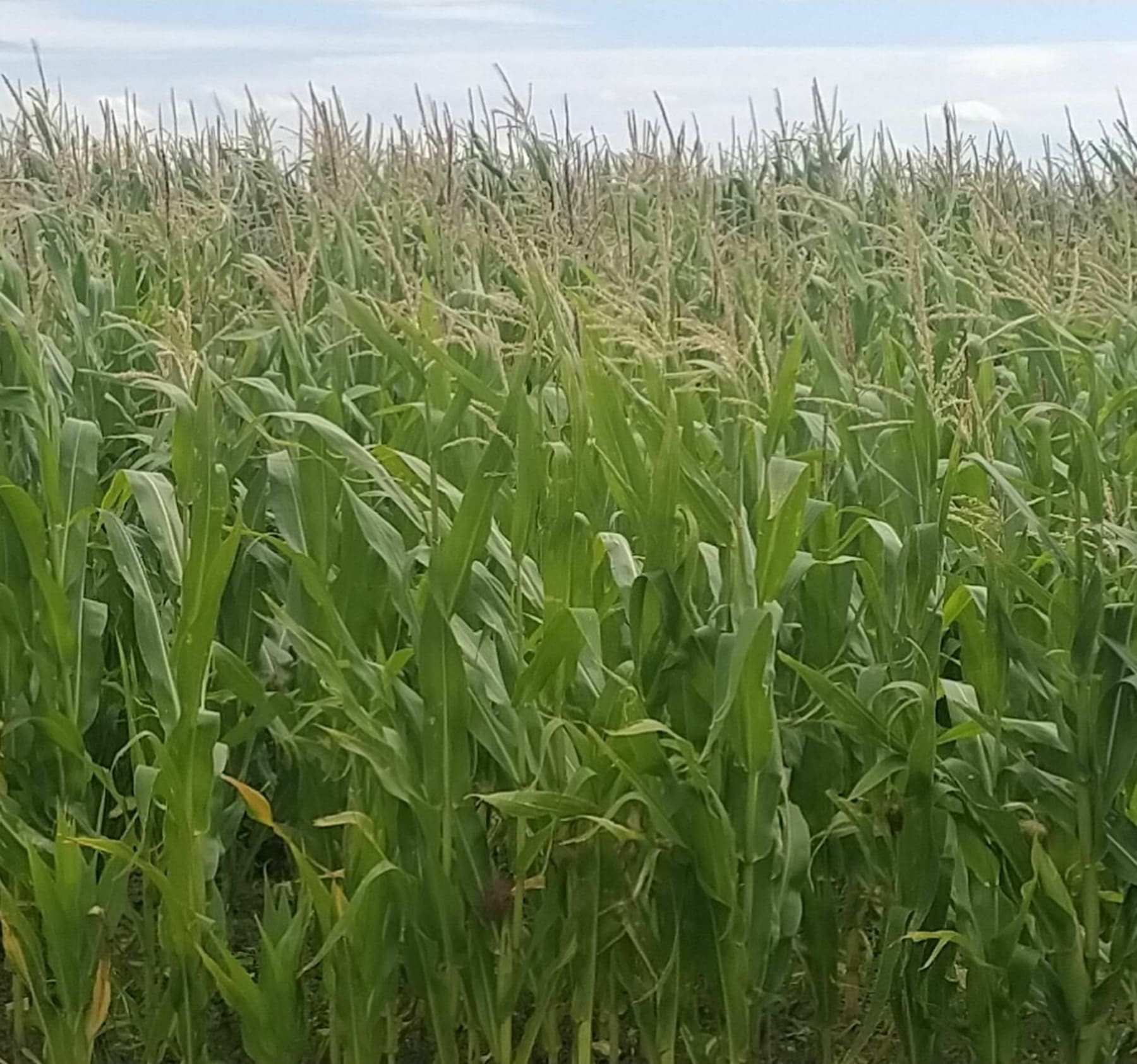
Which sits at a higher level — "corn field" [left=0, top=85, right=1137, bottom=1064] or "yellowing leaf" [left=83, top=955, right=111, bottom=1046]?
"corn field" [left=0, top=85, right=1137, bottom=1064]

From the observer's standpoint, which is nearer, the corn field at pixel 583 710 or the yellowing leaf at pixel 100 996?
the corn field at pixel 583 710

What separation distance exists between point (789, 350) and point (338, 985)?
1255 mm

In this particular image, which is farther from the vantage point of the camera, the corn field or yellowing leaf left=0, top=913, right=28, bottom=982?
yellowing leaf left=0, top=913, right=28, bottom=982

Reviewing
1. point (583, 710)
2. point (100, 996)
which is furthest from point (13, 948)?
point (583, 710)

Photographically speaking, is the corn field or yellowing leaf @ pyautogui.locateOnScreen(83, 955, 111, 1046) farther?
yellowing leaf @ pyautogui.locateOnScreen(83, 955, 111, 1046)

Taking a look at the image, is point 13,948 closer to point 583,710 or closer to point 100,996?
point 100,996

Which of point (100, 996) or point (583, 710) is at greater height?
point (583, 710)

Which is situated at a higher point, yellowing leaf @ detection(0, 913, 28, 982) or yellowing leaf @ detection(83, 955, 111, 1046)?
yellowing leaf @ detection(0, 913, 28, 982)

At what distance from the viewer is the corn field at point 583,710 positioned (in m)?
2.11

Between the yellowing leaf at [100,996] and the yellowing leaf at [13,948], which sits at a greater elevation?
the yellowing leaf at [13,948]

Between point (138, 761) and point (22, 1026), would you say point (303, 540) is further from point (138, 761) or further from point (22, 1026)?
point (22, 1026)

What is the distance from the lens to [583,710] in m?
2.25

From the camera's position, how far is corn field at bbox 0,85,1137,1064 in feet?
6.93

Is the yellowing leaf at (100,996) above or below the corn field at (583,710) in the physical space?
below
